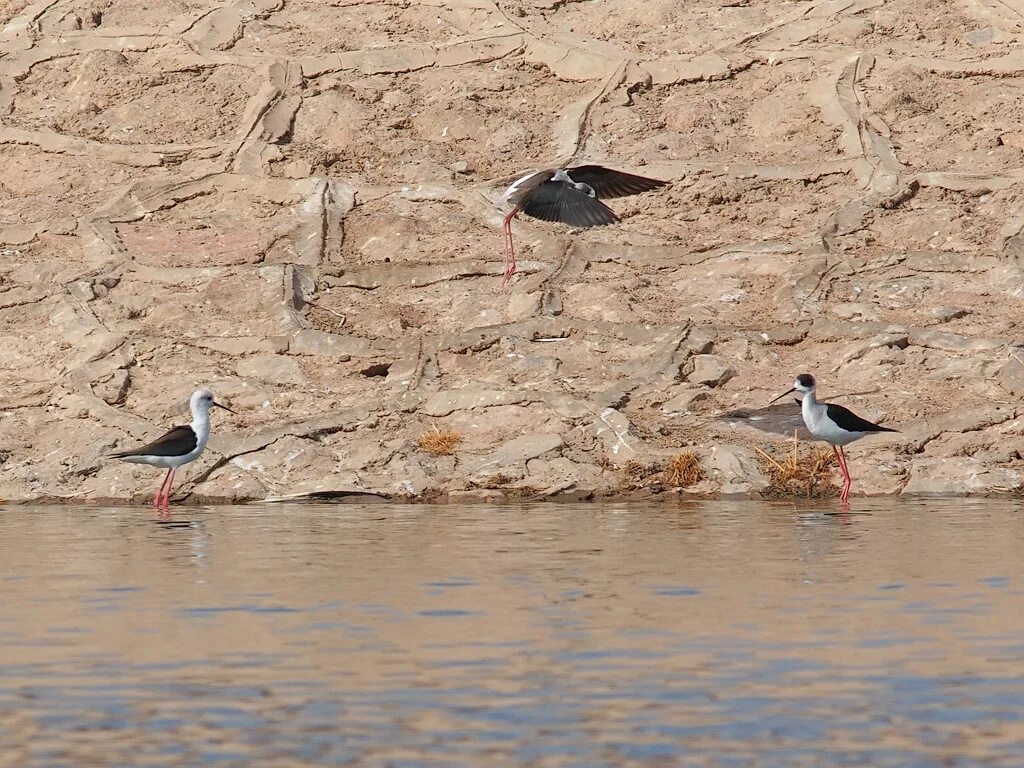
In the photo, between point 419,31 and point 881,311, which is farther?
point 419,31

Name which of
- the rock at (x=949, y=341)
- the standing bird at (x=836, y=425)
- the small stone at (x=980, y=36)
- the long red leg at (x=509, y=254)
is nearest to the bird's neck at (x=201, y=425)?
the long red leg at (x=509, y=254)

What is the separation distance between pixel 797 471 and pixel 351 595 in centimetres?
622

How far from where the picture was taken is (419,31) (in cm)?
2288

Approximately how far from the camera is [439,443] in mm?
14477

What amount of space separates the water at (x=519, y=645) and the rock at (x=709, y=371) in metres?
3.82

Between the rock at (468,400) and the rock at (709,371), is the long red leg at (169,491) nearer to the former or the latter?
the rock at (468,400)

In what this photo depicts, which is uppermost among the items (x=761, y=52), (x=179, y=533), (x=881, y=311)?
(x=761, y=52)

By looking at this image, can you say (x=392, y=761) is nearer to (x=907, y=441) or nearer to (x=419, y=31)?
(x=907, y=441)

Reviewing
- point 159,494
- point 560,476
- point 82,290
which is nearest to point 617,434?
point 560,476

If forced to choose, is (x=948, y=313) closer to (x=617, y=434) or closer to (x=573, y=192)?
(x=573, y=192)

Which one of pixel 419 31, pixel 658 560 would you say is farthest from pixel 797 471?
pixel 419 31

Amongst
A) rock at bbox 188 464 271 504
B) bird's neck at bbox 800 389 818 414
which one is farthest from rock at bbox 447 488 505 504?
bird's neck at bbox 800 389 818 414

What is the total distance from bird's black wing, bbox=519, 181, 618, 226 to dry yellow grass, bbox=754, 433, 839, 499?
374 cm

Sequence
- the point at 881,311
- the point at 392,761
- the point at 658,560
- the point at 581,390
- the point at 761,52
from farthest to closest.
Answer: the point at 761,52
the point at 881,311
the point at 581,390
the point at 658,560
the point at 392,761
